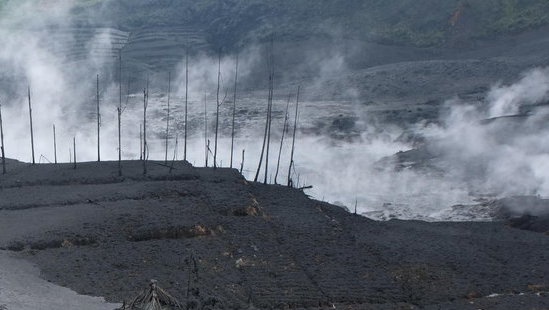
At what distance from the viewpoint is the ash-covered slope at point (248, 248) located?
1050 inches

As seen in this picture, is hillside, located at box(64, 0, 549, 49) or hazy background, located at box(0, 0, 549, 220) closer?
hazy background, located at box(0, 0, 549, 220)

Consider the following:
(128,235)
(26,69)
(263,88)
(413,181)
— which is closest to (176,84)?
(263,88)

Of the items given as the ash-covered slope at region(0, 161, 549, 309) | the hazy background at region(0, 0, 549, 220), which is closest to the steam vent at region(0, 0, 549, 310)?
the ash-covered slope at region(0, 161, 549, 309)

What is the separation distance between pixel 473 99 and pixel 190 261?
166 feet

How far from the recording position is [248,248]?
31.0 m

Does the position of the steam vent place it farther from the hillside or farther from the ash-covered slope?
the hillside

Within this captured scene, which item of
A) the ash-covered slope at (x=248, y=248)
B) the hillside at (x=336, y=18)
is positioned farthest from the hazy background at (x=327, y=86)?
the ash-covered slope at (x=248, y=248)

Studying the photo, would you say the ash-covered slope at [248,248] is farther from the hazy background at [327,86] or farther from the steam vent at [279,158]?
the hazy background at [327,86]

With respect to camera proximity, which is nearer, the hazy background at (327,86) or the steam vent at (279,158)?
the steam vent at (279,158)

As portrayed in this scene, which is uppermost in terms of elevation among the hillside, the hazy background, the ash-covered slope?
the hillside

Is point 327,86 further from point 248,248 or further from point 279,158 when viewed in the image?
point 248,248

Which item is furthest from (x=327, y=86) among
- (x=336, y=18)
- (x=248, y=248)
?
(x=248, y=248)

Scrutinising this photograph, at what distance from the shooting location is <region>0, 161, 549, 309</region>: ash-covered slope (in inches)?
1050

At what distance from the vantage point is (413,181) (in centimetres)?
5009
